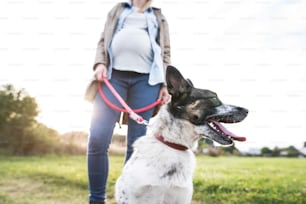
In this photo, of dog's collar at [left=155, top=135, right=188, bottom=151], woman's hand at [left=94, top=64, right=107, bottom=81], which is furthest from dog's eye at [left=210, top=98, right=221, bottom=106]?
woman's hand at [left=94, top=64, right=107, bottom=81]

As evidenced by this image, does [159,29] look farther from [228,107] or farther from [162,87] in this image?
[228,107]

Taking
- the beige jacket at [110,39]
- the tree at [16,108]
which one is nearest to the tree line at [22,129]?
the tree at [16,108]

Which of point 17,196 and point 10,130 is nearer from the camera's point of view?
point 17,196

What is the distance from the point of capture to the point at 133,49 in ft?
11.9

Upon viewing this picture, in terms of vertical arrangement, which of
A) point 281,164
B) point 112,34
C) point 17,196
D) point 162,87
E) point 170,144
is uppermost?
point 112,34

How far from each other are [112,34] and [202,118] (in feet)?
4.08

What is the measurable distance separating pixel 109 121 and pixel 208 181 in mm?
3416

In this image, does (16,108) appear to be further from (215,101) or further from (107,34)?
(215,101)

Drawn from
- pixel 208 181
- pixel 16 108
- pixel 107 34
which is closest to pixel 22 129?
pixel 16 108

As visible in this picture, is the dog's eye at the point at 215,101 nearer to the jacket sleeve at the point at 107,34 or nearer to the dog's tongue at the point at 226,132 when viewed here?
the dog's tongue at the point at 226,132

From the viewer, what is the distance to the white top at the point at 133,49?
3.63 metres

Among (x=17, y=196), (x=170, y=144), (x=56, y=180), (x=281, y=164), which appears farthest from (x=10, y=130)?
(x=170, y=144)

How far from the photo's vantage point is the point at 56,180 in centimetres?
774

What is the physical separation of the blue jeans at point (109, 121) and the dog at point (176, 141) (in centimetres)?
67
